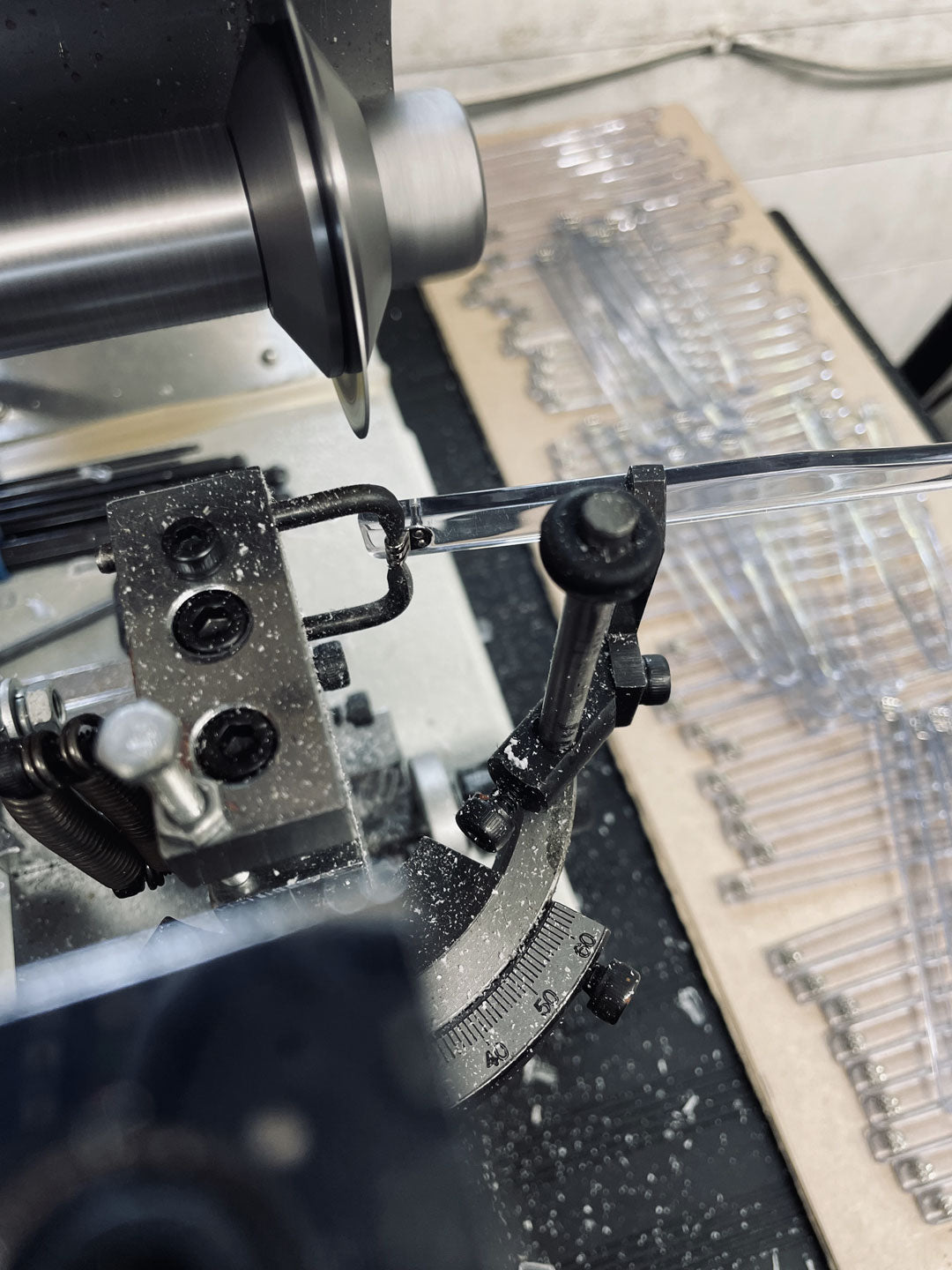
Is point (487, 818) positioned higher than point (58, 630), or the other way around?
point (58, 630)

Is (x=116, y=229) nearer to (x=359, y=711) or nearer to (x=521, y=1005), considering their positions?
(x=359, y=711)

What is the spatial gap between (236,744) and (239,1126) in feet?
0.53

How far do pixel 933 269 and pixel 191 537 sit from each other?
189cm

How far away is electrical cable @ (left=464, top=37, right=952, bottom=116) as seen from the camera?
4.36 feet

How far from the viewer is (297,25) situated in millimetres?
434

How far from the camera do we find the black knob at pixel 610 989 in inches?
21.3

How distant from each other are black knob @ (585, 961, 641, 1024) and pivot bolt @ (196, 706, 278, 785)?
273 mm

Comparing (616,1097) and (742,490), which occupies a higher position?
(742,490)

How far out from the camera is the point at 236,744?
42cm

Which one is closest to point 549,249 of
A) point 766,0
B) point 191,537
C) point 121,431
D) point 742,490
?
point 766,0

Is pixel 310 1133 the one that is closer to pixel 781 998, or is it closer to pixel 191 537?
pixel 191 537

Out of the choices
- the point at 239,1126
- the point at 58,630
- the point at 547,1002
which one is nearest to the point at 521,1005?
the point at 547,1002

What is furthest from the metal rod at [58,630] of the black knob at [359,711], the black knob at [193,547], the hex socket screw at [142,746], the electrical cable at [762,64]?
the electrical cable at [762,64]

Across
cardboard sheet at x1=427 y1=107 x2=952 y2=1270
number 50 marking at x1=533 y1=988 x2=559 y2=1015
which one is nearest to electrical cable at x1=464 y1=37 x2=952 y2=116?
cardboard sheet at x1=427 y1=107 x2=952 y2=1270
